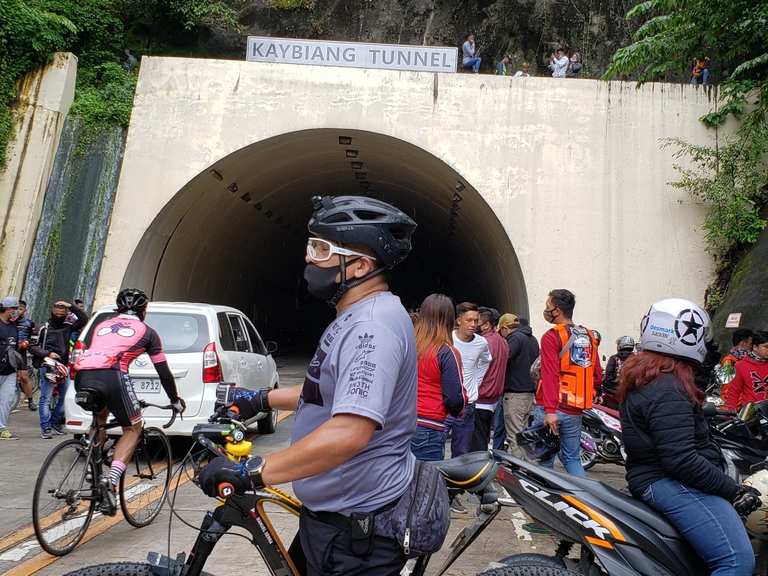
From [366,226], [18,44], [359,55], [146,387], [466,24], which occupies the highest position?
[466,24]

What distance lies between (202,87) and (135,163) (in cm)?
191

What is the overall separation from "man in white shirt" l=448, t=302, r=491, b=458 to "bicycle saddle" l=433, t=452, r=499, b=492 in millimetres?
3955

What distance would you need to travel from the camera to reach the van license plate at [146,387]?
8688mm

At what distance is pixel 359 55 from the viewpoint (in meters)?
15.2

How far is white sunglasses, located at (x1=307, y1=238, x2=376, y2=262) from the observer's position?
8.53 ft

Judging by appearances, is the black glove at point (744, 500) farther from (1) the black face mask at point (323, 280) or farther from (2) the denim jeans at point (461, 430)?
(2) the denim jeans at point (461, 430)

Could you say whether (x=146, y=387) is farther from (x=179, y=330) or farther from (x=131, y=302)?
(x=131, y=302)

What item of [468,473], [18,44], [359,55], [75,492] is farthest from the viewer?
[18,44]

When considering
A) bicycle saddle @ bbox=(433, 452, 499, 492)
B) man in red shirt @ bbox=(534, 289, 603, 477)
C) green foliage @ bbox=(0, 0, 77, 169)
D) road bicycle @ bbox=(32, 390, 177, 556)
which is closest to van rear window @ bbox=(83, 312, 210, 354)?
road bicycle @ bbox=(32, 390, 177, 556)

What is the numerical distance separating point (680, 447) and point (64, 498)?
408 centimetres

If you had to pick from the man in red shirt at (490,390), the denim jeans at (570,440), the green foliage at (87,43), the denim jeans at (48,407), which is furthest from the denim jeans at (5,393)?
the denim jeans at (570,440)

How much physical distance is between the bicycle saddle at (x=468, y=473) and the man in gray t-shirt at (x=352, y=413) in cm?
58

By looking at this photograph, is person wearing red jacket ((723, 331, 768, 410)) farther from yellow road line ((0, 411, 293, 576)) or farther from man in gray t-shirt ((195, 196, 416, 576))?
man in gray t-shirt ((195, 196, 416, 576))

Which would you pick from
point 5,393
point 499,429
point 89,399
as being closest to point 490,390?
point 499,429
